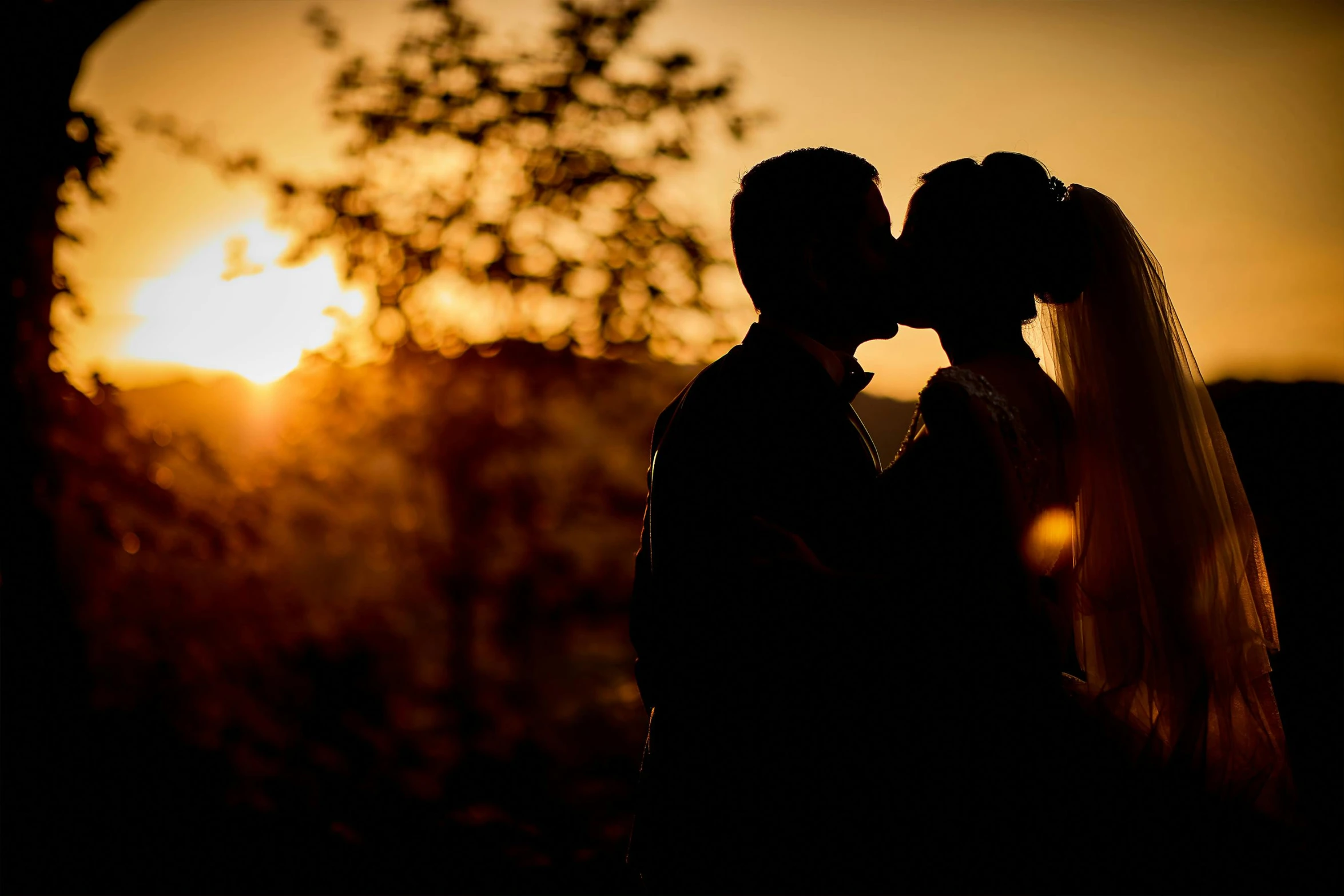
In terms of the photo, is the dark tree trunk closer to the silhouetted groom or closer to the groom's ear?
the silhouetted groom

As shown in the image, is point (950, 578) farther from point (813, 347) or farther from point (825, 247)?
point (825, 247)

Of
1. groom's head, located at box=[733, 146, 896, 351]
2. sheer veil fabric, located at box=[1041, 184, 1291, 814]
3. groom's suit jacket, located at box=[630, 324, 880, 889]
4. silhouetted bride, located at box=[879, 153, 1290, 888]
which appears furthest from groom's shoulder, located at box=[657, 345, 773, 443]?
sheer veil fabric, located at box=[1041, 184, 1291, 814]

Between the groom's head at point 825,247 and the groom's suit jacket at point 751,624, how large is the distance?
20 centimetres

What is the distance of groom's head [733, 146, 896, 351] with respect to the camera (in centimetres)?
261

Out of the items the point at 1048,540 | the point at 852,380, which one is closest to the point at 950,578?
the point at 1048,540

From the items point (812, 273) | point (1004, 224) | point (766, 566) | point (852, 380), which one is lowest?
point (766, 566)

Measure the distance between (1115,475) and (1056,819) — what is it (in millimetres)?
1132

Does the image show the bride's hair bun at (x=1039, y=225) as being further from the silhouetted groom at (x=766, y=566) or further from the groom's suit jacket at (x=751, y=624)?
the groom's suit jacket at (x=751, y=624)

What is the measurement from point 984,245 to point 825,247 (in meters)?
0.51

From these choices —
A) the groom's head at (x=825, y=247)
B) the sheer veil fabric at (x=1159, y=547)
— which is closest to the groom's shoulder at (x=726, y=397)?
the groom's head at (x=825, y=247)

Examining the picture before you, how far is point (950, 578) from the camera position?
2297 mm

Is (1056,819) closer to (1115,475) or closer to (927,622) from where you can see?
(927,622)

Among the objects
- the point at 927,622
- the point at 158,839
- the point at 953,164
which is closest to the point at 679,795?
the point at 927,622

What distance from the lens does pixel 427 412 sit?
199 inches
